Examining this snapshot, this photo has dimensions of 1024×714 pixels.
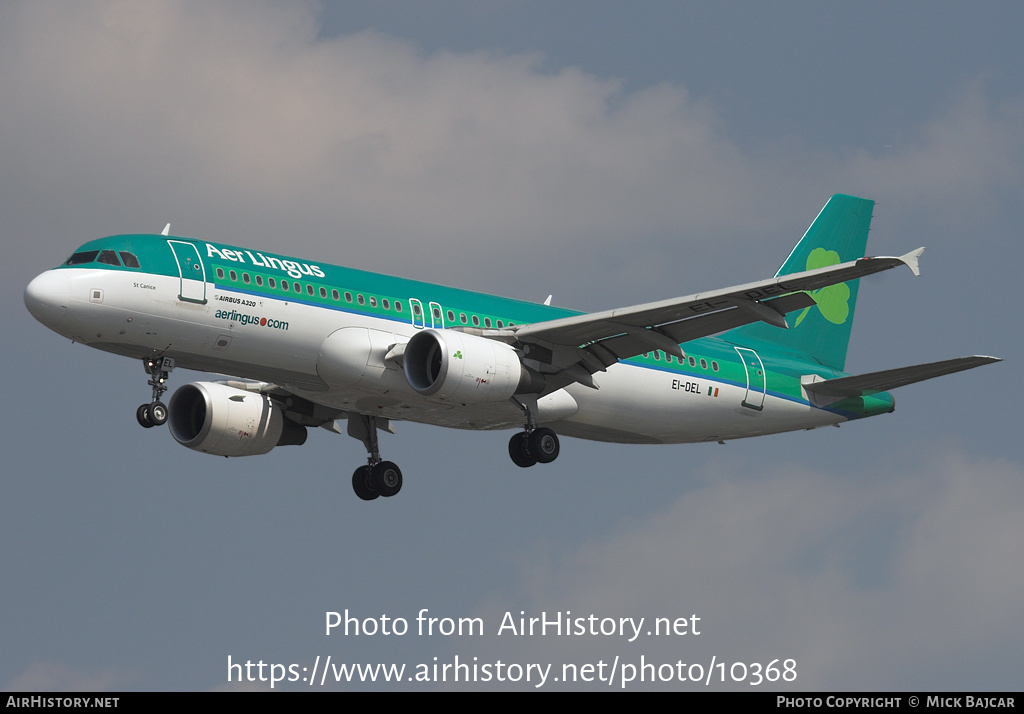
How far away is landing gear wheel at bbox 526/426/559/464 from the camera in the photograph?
39.1 metres

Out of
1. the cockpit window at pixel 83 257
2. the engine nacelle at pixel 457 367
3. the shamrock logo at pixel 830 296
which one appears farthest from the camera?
the shamrock logo at pixel 830 296

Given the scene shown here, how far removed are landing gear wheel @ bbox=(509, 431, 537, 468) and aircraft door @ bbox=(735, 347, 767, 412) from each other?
7.61m

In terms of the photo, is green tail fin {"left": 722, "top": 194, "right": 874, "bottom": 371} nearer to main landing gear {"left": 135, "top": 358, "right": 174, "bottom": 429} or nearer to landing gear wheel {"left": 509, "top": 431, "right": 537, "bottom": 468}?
landing gear wheel {"left": 509, "top": 431, "right": 537, "bottom": 468}

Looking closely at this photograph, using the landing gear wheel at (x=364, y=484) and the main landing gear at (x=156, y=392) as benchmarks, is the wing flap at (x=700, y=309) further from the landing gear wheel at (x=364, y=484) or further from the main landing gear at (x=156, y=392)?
the main landing gear at (x=156, y=392)

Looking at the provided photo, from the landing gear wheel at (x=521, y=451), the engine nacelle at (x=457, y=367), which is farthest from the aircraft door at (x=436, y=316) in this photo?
the landing gear wheel at (x=521, y=451)

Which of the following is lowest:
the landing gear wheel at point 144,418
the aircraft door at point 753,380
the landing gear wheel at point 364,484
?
the landing gear wheel at point 144,418

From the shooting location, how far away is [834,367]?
156ft

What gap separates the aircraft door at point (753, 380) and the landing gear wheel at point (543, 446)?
7.16 meters

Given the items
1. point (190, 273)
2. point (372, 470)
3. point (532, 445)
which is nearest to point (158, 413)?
point (190, 273)

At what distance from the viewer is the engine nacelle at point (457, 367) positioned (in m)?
36.0

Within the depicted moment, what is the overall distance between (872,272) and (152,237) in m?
16.3

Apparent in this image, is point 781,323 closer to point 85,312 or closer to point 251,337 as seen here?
point 251,337

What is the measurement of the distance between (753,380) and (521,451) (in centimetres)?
847

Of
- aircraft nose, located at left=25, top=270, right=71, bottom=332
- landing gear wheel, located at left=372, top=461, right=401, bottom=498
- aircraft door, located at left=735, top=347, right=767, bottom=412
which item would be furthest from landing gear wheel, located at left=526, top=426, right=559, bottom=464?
aircraft nose, located at left=25, top=270, right=71, bottom=332
